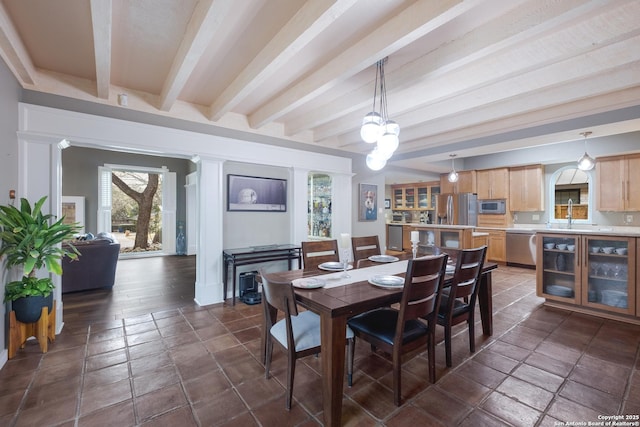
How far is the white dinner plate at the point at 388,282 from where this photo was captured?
77.8 inches

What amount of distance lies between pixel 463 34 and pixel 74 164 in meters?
7.91

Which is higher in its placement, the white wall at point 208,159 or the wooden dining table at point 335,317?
the white wall at point 208,159

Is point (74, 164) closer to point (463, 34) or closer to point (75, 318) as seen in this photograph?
point (75, 318)

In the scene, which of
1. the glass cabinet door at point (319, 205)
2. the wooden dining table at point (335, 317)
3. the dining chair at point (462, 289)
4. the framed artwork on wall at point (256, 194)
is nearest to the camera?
the wooden dining table at point (335, 317)

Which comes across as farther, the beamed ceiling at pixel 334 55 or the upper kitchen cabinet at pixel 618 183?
the upper kitchen cabinet at pixel 618 183

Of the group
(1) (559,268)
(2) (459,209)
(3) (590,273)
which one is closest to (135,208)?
(2) (459,209)

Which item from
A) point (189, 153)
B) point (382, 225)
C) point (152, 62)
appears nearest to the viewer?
point (152, 62)

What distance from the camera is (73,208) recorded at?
632cm

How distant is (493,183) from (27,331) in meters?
7.89

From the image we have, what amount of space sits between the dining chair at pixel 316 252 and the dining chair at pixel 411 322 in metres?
0.85

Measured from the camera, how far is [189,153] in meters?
3.54

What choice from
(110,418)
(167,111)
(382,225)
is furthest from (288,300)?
(382,225)

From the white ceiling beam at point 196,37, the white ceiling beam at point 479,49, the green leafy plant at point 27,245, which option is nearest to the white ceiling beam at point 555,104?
the white ceiling beam at point 479,49

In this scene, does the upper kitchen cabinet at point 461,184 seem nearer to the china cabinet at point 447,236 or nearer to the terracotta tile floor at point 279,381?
the china cabinet at point 447,236
